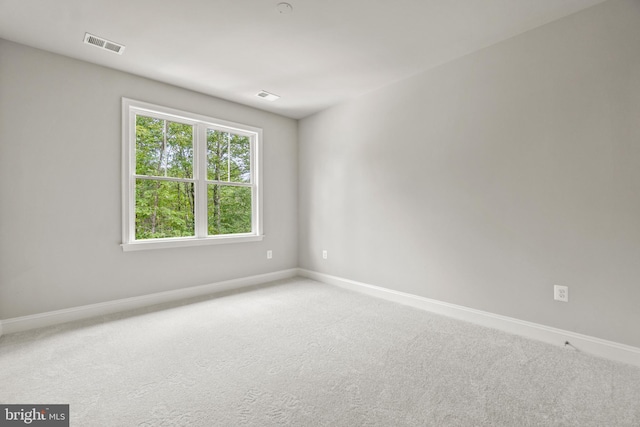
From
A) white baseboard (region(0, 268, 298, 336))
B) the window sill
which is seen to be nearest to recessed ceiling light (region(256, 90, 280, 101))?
the window sill

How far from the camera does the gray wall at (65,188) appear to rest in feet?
8.39

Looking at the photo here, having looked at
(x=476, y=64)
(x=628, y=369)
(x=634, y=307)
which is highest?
(x=476, y=64)

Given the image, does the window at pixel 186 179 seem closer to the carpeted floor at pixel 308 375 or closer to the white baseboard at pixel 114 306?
the white baseboard at pixel 114 306

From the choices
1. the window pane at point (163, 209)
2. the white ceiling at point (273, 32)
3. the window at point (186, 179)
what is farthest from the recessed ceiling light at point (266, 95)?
the window pane at point (163, 209)

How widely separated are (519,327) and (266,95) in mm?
3751

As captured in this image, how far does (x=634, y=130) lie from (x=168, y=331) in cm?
395

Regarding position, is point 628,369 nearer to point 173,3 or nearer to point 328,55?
point 328,55

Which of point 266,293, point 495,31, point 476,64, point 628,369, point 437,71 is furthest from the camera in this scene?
point 266,293

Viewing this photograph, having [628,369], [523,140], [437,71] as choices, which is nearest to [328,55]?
[437,71]

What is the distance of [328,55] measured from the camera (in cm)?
281

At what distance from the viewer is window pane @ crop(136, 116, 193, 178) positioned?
334cm

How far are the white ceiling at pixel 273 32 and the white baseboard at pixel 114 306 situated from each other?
2.49 meters

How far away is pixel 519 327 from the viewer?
248 cm

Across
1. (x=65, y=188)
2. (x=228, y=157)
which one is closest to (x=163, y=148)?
(x=228, y=157)
